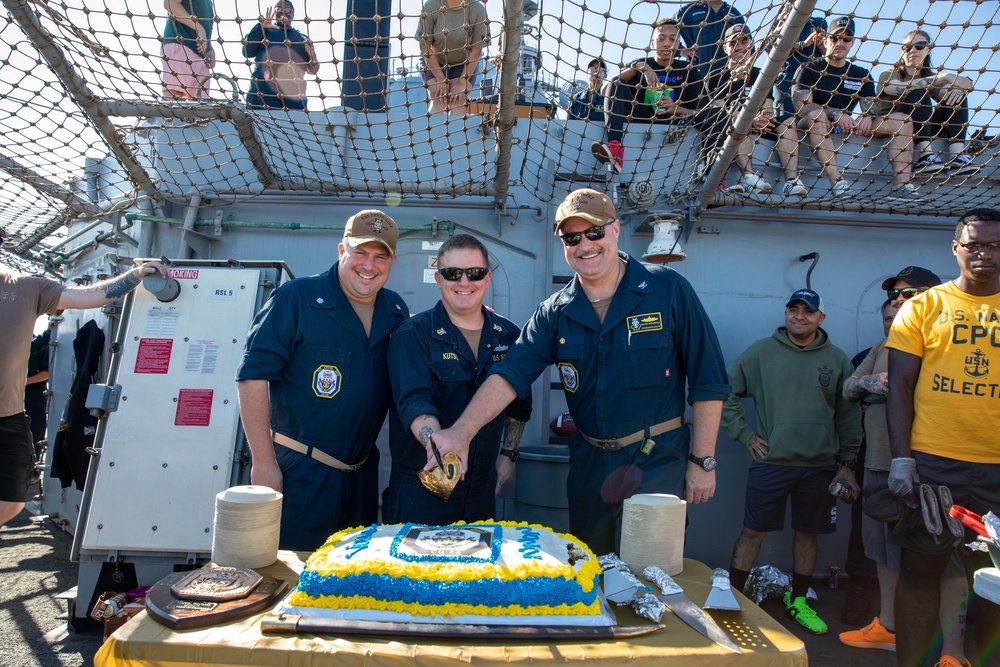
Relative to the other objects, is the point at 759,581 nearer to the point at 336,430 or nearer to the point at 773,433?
the point at 773,433

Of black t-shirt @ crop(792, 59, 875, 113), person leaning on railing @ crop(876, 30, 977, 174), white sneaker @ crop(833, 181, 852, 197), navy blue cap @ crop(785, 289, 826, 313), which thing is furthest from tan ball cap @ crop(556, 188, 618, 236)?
black t-shirt @ crop(792, 59, 875, 113)

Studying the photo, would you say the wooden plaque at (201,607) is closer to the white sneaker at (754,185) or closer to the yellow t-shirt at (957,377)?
the yellow t-shirt at (957,377)

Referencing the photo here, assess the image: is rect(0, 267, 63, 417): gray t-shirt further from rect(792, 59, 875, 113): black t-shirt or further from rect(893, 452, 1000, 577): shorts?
rect(792, 59, 875, 113): black t-shirt

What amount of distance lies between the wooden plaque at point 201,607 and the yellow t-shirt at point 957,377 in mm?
2515

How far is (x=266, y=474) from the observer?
101 inches

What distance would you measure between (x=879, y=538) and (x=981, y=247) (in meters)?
1.47

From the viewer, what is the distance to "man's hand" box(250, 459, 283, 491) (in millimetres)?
2545

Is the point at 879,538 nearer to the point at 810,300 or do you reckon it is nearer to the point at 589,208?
the point at 810,300

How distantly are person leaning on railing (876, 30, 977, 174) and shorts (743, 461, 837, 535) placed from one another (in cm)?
213

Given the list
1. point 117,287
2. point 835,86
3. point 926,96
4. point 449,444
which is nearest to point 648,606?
point 449,444

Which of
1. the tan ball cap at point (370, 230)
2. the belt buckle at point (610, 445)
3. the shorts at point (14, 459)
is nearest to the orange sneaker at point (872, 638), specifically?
the belt buckle at point (610, 445)

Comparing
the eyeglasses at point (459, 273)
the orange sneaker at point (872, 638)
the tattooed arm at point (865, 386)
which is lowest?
the orange sneaker at point (872, 638)

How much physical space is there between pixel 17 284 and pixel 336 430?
190 centimetres

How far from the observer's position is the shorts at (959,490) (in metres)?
2.46
